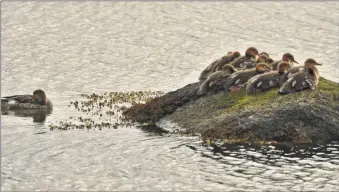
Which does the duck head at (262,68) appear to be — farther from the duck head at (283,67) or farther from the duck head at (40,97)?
the duck head at (40,97)

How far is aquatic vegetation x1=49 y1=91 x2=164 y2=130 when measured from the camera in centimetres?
1973

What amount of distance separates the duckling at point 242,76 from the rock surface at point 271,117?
30cm

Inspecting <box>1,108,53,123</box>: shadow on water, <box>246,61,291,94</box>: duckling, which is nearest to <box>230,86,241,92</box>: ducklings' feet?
<box>246,61,291,94</box>: duckling

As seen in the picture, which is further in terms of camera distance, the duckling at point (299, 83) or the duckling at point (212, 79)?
the duckling at point (212, 79)

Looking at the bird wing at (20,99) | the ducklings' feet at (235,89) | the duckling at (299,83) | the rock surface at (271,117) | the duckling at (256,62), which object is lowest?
the rock surface at (271,117)

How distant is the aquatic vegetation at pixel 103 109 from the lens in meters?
19.7

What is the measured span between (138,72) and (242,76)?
34.2ft

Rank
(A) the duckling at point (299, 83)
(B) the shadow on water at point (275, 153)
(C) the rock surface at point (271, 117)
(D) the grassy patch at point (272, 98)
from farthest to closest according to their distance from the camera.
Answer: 1. (A) the duckling at point (299, 83)
2. (D) the grassy patch at point (272, 98)
3. (C) the rock surface at point (271, 117)
4. (B) the shadow on water at point (275, 153)

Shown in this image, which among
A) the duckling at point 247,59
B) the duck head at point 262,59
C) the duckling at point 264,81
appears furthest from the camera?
the duckling at point 247,59

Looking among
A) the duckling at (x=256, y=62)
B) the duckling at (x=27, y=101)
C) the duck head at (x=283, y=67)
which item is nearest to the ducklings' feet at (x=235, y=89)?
the duck head at (x=283, y=67)

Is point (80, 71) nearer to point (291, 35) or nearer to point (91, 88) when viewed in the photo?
point (91, 88)

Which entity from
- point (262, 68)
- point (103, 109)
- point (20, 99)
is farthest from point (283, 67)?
point (20, 99)

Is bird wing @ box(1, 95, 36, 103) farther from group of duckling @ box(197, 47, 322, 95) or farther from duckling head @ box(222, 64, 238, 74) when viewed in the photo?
duckling head @ box(222, 64, 238, 74)

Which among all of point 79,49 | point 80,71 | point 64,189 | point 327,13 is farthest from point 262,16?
point 64,189
